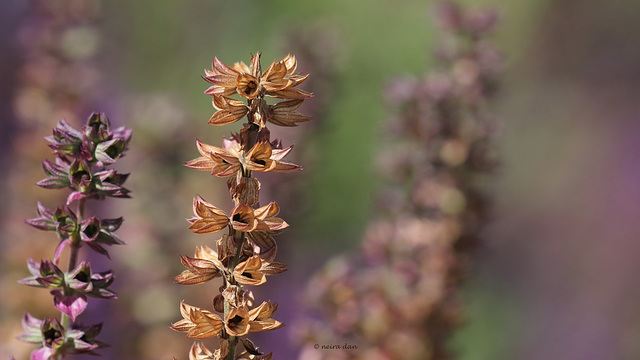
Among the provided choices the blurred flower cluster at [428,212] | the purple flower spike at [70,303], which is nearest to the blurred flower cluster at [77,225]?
the purple flower spike at [70,303]

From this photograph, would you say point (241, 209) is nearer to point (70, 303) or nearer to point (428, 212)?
point (70, 303)

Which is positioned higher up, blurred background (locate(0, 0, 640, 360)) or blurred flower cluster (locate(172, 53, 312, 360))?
blurred background (locate(0, 0, 640, 360))

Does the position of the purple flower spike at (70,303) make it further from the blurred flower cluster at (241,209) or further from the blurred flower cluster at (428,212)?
the blurred flower cluster at (428,212)

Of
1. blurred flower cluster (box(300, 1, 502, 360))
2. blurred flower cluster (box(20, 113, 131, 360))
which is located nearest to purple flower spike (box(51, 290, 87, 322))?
blurred flower cluster (box(20, 113, 131, 360))

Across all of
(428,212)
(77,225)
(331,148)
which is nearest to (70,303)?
(77,225)

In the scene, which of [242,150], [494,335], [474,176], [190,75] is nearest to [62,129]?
[242,150]

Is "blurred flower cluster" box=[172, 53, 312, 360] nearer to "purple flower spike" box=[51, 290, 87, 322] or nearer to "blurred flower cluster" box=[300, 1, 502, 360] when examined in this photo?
"purple flower spike" box=[51, 290, 87, 322]
